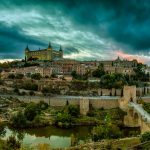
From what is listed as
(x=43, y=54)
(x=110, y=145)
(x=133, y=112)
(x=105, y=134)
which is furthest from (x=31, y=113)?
(x=43, y=54)

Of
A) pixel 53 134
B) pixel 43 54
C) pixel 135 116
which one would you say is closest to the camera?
pixel 53 134

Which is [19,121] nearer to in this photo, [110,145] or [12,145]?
[12,145]

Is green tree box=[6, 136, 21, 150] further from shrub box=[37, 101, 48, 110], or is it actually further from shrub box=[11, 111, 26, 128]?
shrub box=[37, 101, 48, 110]

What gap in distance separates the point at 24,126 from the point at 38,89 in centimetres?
1313

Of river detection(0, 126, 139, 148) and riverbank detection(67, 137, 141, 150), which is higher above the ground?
riverbank detection(67, 137, 141, 150)

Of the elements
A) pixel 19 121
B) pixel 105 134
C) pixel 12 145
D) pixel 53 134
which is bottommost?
pixel 53 134

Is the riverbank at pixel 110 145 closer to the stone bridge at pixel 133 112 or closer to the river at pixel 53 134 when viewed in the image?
the stone bridge at pixel 133 112

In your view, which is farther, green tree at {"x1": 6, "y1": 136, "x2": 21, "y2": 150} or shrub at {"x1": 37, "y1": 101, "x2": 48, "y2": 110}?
shrub at {"x1": 37, "y1": 101, "x2": 48, "y2": 110}

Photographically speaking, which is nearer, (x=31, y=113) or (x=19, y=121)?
(x=19, y=121)

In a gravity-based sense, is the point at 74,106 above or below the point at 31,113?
above

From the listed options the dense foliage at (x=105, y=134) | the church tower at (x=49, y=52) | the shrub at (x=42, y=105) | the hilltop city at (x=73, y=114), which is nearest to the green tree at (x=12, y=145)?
the hilltop city at (x=73, y=114)

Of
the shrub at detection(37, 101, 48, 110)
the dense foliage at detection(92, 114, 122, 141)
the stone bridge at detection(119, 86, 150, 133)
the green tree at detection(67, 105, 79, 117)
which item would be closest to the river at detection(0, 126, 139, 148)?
the stone bridge at detection(119, 86, 150, 133)

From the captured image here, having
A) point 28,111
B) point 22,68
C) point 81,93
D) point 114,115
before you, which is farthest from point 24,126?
point 22,68

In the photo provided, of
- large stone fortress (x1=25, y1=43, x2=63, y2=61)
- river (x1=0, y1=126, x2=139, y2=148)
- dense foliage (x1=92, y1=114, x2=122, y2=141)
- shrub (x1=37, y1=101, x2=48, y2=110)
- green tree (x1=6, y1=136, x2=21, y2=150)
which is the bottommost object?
river (x1=0, y1=126, x2=139, y2=148)
